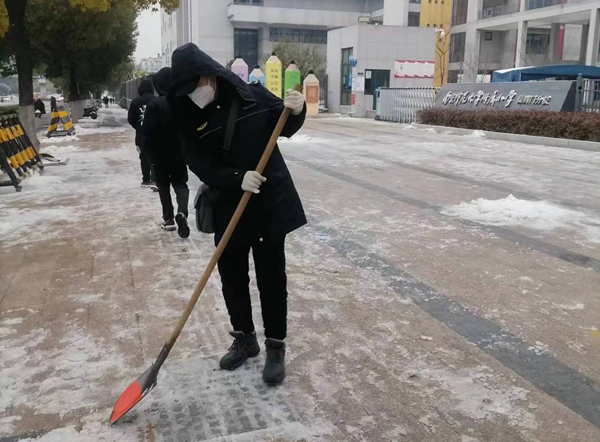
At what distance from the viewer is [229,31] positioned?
61.8 meters

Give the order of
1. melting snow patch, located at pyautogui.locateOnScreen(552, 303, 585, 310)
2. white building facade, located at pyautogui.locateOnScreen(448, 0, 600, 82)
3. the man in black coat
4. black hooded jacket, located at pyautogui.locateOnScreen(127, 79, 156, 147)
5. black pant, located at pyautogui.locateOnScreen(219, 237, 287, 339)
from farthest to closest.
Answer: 1. white building facade, located at pyautogui.locateOnScreen(448, 0, 600, 82)
2. black hooded jacket, located at pyautogui.locateOnScreen(127, 79, 156, 147)
3. melting snow patch, located at pyautogui.locateOnScreen(552, 303, 585, 310)
4. black pant, located at pyautogui.locateOnScreen(219, 237, 287, 339)
5. the man in black coat

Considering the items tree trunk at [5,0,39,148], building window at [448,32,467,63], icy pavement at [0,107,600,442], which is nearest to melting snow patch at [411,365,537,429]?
icy pavement at [0,107,600,442]

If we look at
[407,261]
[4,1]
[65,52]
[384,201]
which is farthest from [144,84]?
[65,52]

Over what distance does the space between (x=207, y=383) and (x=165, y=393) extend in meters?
0.22

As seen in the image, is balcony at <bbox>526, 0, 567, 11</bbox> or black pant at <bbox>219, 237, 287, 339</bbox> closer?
black pant at <bbox>219, 237, 287, 339</bbox>

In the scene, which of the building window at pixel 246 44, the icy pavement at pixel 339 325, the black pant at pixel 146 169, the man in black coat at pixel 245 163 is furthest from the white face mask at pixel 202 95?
the building window at pixel 246 44

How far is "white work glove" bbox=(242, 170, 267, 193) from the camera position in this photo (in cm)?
Answer: 271

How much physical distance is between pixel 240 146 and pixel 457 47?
51.2 meters

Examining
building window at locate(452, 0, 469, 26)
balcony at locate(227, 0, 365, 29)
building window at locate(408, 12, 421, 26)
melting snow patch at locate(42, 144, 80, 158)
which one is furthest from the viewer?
balcony at locate(227, 0, 365, 29)

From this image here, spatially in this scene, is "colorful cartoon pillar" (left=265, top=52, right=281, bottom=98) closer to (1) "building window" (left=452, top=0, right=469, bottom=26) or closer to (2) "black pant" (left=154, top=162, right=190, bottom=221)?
(1) "building window" (left=452, top=0, right=469, bottom=26)

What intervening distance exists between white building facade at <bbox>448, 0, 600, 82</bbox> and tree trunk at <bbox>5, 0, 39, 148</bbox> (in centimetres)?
3446

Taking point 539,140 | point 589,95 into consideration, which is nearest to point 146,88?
point 539,140

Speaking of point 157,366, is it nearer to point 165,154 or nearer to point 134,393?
point 134,393

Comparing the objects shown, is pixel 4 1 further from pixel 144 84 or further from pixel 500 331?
pixel 500 331
